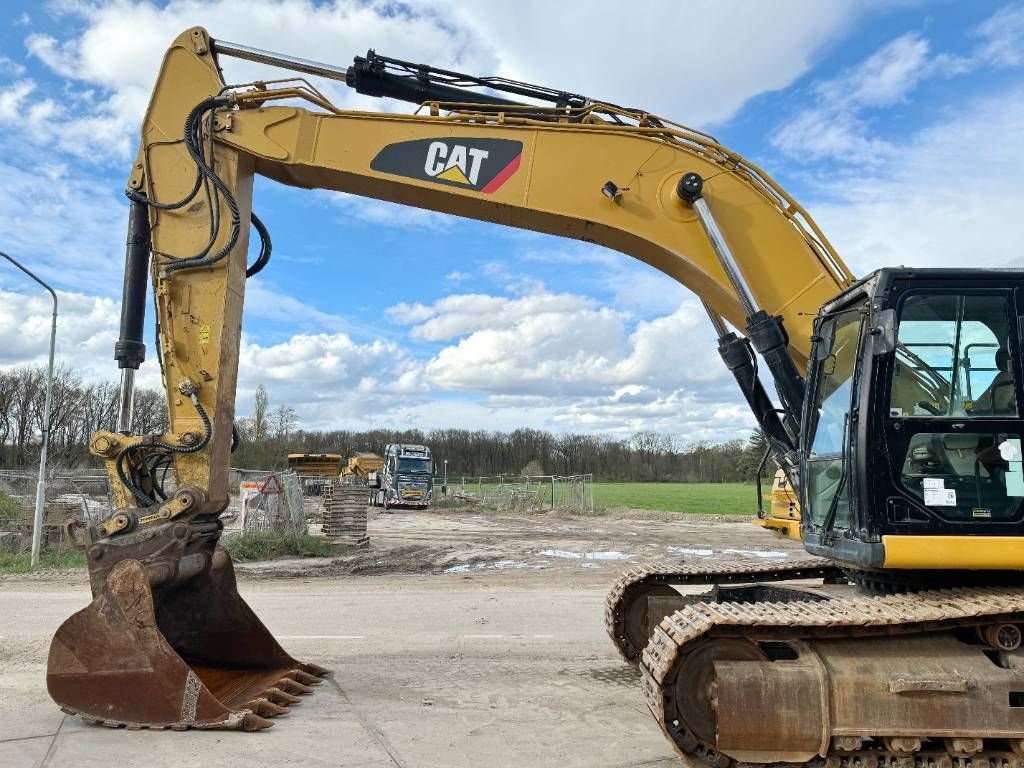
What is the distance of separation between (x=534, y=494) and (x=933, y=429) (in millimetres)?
35720

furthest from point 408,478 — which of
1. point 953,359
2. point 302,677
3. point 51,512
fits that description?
point 953,359

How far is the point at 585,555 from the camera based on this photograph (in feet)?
62.5

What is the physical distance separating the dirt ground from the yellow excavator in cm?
39

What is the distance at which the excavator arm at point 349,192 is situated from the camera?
6137 mm

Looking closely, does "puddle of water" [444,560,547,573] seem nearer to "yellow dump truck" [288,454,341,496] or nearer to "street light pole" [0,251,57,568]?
"street light pole" [0,251,57,568]

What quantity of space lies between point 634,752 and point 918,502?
7.58ft

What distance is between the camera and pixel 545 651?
8.04 metres

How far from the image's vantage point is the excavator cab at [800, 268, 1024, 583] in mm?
4633

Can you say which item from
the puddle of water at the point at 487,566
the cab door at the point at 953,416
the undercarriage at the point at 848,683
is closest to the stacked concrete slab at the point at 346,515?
the puddle of water at the point at 487,566

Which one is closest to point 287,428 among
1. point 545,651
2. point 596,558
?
point 596,558

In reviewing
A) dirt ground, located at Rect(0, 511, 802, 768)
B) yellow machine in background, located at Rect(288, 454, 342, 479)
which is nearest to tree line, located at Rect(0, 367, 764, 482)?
yellow machine in background, located at Rect(288, 454, 342, 479)

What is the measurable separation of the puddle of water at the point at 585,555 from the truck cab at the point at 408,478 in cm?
2187

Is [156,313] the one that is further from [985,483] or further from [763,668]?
[985,483]

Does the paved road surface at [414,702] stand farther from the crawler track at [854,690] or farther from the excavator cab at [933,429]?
the excavator cab at [933,429]
